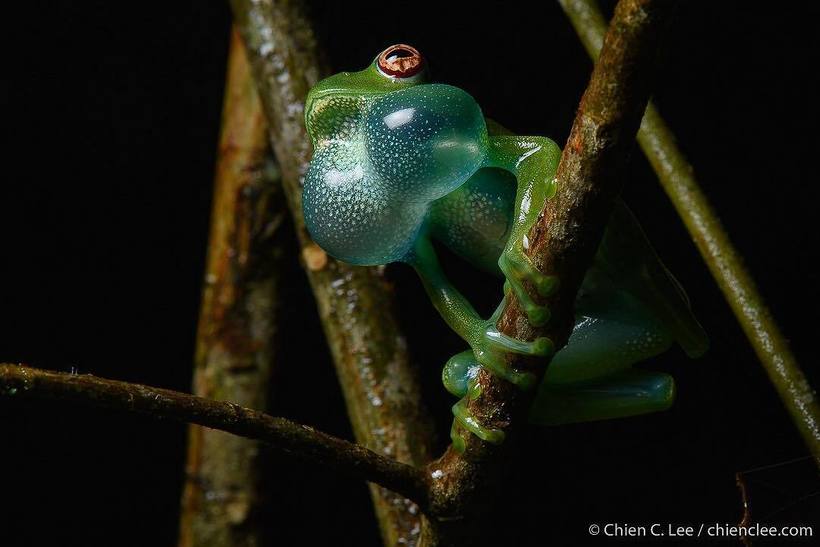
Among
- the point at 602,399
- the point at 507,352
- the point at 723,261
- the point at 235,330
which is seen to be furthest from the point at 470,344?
the point at 235,330

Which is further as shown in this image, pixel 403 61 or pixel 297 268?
pixel 297 268

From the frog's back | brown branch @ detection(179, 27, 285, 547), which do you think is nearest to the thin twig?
the frog's back

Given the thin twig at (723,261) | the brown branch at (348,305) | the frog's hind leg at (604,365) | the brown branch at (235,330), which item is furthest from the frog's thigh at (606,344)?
the brown branch at (235,330)

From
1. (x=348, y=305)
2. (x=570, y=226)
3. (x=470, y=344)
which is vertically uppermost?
(x=570, y=226)

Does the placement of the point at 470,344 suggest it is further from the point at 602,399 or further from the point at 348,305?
the point at 348,305

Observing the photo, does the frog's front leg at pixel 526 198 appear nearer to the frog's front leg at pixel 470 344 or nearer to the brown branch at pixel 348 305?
the frog's front leg at pixel 470 344

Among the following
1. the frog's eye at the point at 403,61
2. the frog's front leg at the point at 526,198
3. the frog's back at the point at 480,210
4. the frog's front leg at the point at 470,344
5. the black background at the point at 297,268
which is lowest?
the black background at the point at 297,268
